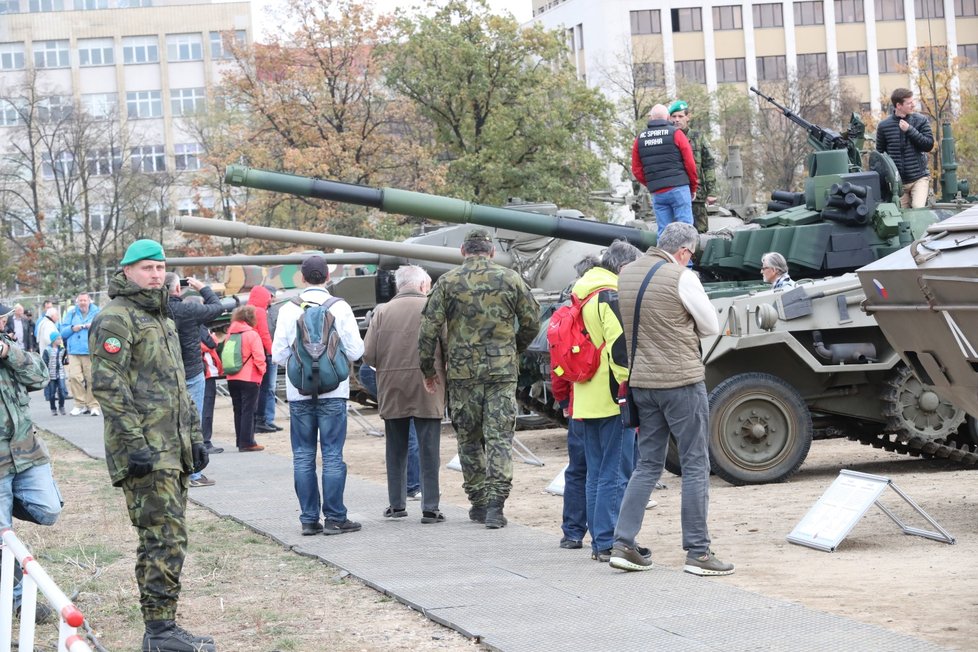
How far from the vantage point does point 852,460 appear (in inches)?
516

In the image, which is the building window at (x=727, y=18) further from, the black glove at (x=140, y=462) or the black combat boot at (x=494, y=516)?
the black glove at (x=140, y=462)

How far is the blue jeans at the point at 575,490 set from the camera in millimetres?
8352

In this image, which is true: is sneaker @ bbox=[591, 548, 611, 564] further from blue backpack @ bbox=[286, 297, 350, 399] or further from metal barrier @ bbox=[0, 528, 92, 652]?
metal barrier @ bbox=[0, 528, 92, 652]

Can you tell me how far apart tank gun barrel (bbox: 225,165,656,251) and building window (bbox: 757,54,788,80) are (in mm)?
55787

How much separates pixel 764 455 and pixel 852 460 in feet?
7.12

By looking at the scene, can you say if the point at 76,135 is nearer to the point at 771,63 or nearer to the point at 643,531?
the point at 771,63

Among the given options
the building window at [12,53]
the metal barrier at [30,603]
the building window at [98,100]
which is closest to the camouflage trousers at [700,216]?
the metal barrier at [30,603]

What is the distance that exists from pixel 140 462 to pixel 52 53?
240ft

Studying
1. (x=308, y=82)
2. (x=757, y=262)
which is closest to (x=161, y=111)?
(x=308, y=82)

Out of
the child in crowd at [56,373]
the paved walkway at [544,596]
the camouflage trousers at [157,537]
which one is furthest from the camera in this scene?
the child in crowd at [56,373]

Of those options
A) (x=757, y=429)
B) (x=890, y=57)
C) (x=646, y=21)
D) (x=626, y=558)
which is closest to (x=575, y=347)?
(x=626, y=558)

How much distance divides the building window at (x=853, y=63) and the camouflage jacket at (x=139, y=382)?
6441cm

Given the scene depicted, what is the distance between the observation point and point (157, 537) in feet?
20.2

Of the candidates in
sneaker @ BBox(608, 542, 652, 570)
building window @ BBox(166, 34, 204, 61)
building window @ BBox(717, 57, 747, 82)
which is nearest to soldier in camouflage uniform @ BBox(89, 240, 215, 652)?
sneaker @ BBox(608, 542, 652, 570)
